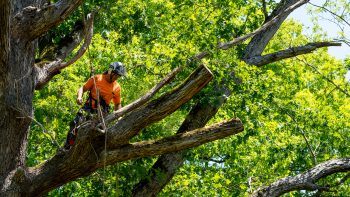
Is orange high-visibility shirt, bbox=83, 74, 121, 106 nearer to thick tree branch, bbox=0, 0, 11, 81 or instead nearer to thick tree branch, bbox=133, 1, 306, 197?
thick tree branch, bbox=133, 1, 306, 197

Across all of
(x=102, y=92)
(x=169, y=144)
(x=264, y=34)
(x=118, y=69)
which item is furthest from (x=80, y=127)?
(x=264, y=34)

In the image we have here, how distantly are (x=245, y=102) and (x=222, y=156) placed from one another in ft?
29.3

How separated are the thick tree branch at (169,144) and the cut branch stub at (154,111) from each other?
0.12 meters

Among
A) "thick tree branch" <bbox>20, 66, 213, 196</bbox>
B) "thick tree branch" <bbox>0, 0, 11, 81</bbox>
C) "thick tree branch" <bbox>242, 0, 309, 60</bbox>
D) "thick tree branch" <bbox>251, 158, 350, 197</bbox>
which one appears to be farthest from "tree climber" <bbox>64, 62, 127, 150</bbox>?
"thick tree branch" <bbox>242, 0, 309, 60</bbox>

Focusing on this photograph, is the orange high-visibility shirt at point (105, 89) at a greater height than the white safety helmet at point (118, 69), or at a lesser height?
lesser

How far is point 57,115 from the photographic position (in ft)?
47.3

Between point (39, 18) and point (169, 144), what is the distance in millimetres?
2032

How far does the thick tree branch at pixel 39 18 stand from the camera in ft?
26.5

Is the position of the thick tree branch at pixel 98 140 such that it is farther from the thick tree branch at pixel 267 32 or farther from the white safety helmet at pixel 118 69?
the thick tree branch at pixel 267 32

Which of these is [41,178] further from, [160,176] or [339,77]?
[339,77]

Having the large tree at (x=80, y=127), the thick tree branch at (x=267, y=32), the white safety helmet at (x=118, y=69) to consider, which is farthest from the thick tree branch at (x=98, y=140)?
the thick tree branch at (x=267, y=32)

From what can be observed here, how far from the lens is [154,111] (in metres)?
7.95

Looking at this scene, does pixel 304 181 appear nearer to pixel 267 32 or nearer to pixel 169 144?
pixel 169 144

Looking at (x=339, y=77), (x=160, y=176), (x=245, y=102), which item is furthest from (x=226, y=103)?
(x=339, y=77)
